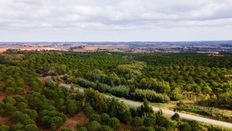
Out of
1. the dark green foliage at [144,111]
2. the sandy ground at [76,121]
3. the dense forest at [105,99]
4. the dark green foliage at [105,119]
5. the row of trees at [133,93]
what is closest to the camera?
the dense forest at [105,99]

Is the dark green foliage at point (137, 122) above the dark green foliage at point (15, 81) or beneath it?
beneath

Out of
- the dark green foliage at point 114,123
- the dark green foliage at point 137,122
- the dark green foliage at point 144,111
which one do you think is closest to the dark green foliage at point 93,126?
the dark green foliage at point 114,123

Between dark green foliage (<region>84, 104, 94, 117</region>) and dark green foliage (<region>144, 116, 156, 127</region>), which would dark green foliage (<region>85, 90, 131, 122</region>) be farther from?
dark green foliage (<region>144, 116, 156, 127</region>)

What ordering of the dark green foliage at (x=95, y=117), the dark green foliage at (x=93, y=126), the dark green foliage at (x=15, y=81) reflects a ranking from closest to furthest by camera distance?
1. the dark green foliage at (x=93, y=126)
2. the dark green foliage at (x=95, y=117)
3. the dark green foliage at (x=15, y=81)

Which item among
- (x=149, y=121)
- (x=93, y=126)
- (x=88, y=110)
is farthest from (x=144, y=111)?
(x=93, y=126)

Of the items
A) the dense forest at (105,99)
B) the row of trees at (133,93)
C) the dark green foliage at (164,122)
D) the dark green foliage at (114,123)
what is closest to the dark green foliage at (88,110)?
the dense forest at (105,99)

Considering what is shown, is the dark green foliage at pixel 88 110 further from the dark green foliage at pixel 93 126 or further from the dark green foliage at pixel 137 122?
the dark green foliage at pixel 137 122

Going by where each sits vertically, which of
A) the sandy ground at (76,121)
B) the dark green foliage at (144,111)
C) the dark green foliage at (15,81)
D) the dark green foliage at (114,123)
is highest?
the dark green foliage at (15,81)

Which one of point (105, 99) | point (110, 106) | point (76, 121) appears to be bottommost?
point (76, 121)

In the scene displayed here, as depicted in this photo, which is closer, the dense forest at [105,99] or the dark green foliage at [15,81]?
the dense forest at [105,99]

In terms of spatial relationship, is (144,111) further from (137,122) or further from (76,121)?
(76,121)

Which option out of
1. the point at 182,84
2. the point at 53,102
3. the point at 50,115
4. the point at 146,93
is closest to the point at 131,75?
the point at 182,84

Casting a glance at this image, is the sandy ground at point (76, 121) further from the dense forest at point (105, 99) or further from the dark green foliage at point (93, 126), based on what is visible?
the dark green foliage at point (93, 126)
